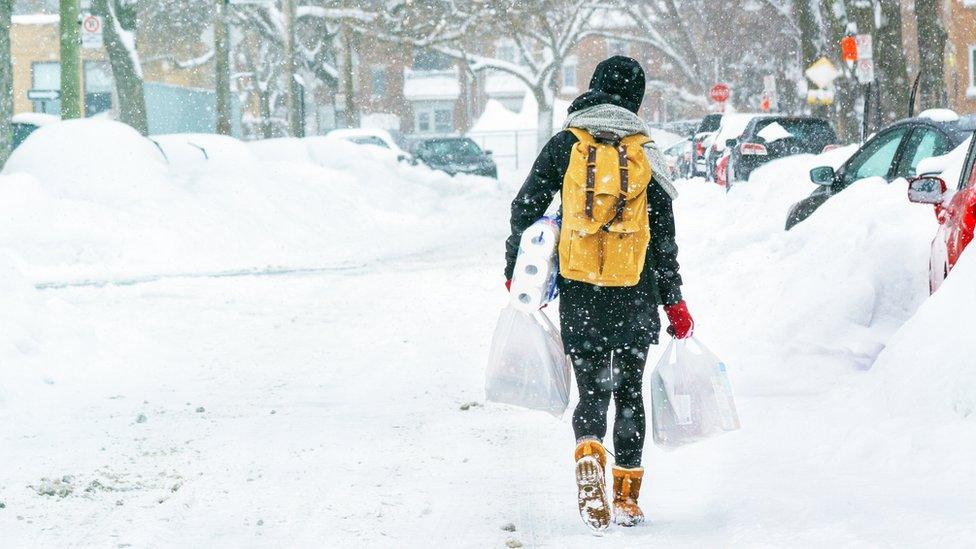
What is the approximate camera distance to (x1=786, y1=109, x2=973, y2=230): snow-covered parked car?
10344 millimetres

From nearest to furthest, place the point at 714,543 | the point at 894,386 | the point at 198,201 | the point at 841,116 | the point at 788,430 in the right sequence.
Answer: the point at 714,543
the point at 894,386
the point at 788,430
the point at 198,201
the point at 841,116

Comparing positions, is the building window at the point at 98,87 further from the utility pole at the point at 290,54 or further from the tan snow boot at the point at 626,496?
the tan snow boot at the point at 626,496

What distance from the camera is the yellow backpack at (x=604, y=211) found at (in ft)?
15.5

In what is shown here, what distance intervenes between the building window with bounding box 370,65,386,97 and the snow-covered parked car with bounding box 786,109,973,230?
210 ft

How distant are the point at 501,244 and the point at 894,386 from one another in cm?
1424

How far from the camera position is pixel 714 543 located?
4738 mm

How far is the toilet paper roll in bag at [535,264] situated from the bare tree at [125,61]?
25019 mm

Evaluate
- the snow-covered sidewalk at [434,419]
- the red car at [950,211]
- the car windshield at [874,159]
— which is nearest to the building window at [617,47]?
the car windshield at [874,159]

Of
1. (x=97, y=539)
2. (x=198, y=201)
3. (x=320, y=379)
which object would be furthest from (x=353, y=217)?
(x=97, y=539)

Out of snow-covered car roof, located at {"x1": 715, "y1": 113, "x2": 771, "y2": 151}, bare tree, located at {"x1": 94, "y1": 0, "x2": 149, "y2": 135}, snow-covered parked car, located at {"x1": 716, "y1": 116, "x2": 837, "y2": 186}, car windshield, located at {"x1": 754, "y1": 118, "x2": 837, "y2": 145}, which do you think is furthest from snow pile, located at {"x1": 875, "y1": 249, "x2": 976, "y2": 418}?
bare tree, located at {"x1": 94, "y1": 0, "x2": 149, "y2": 135}

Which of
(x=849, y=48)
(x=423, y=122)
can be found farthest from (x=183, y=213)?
(x=423, y=122)

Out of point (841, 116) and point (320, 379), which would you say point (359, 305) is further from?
point (841, 116)

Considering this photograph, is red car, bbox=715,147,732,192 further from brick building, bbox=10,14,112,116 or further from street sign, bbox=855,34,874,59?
brick building, bbox=10,14,112,116

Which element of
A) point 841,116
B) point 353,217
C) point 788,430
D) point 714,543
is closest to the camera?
point 714,543
